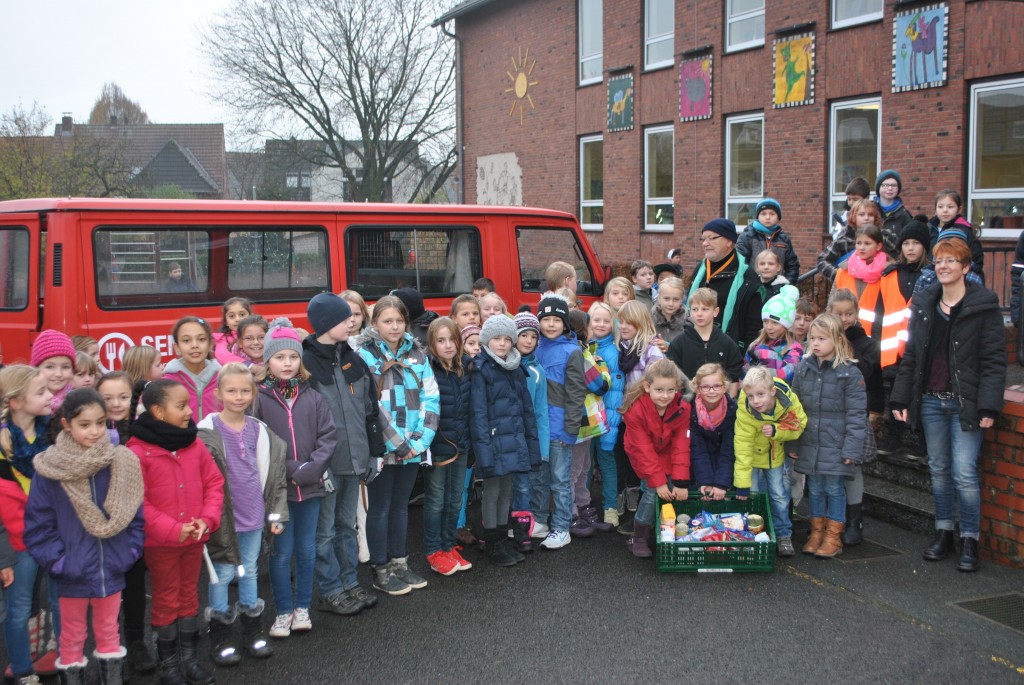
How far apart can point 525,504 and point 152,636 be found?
254 centimetres

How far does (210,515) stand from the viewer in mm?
4352

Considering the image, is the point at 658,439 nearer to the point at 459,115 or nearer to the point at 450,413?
the point at 450,413

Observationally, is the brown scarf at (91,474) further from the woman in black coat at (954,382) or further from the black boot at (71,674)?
the woman in black coat at (954,382)

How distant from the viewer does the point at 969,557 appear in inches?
224

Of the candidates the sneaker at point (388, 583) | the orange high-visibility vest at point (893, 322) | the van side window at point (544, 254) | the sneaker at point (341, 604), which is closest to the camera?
the sneaker at point (341, 604)

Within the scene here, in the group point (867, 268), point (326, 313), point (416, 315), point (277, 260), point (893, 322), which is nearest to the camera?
point (326, 313)

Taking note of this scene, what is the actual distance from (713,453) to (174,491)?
351 cm

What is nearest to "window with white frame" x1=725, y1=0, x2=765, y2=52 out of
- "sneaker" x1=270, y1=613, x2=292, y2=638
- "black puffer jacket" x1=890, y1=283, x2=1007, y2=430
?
"black puffer jacket" x1=890, y1=283, x2=1007, y2=430

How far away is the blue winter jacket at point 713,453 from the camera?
6031 millimetres

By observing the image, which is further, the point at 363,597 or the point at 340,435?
the point at 363,597

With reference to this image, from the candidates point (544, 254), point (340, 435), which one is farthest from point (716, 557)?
point (544, 254)

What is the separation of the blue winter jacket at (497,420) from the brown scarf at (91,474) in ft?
7.40

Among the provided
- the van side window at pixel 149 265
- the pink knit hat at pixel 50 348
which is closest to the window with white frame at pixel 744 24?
the van side window at pixel 149 265

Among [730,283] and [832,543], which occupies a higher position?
[730,283]
